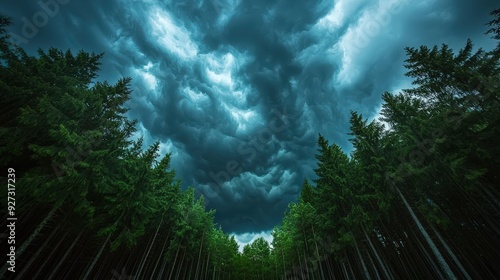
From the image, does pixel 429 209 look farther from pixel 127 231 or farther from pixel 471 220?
pixel 127 231

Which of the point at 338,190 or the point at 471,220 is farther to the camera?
the point at 338,190

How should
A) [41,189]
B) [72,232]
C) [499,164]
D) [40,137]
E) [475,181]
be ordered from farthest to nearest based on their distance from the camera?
1. [72,232]
2. [499,164]
3. [475,181]
4. [40,137]
5. [41,189]

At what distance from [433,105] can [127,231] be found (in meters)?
24.3

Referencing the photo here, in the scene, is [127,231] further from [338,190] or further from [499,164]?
[499,164]

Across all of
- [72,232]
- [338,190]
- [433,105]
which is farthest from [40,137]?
[433,105]

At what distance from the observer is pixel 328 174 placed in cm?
1858

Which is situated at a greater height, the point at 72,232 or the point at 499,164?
the point at 499,164

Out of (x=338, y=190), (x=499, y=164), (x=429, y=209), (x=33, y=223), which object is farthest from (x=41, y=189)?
(x=499, y=164)

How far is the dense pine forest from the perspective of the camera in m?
10.3

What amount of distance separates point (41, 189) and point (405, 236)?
978 inches

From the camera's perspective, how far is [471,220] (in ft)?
44.3

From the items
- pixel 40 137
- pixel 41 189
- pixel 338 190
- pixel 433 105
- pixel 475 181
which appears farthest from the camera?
pixel 338 190

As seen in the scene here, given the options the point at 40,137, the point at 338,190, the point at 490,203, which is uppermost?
the point at 338,190

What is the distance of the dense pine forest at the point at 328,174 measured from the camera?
10305 millimetres
